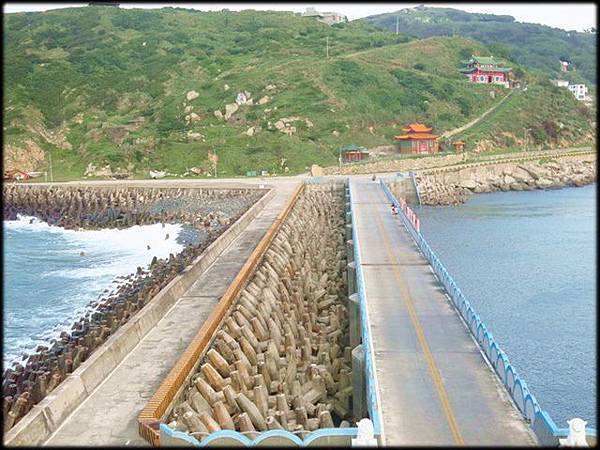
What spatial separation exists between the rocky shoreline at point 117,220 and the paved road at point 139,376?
1.75 m

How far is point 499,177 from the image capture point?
262 ft

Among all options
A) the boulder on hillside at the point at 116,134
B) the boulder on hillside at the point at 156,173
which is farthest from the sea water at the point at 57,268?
the boulder on hillside at the point at 116,134

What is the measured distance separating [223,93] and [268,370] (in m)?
84.0

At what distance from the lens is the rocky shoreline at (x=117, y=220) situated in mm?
20812

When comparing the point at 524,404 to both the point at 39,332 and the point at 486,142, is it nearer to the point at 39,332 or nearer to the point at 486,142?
the point at 39,332

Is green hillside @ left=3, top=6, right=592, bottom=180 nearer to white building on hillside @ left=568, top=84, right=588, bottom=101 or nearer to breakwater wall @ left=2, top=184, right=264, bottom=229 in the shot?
breakwater wall @ left=2, top=184, right=264, bottom=229

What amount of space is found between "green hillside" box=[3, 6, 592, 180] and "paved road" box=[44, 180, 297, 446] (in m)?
51.8

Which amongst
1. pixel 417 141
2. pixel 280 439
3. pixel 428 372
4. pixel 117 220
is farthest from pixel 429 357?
pixel 417 141

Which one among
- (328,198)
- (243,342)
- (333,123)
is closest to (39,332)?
(243,342)

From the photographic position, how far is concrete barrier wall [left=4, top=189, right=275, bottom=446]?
1323 centimetres

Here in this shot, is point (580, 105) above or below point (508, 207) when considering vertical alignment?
above

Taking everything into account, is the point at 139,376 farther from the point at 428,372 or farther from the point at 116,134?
the point at 116,134

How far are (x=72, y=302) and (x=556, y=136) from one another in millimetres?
89811

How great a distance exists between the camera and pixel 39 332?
→ 28.1 metres
